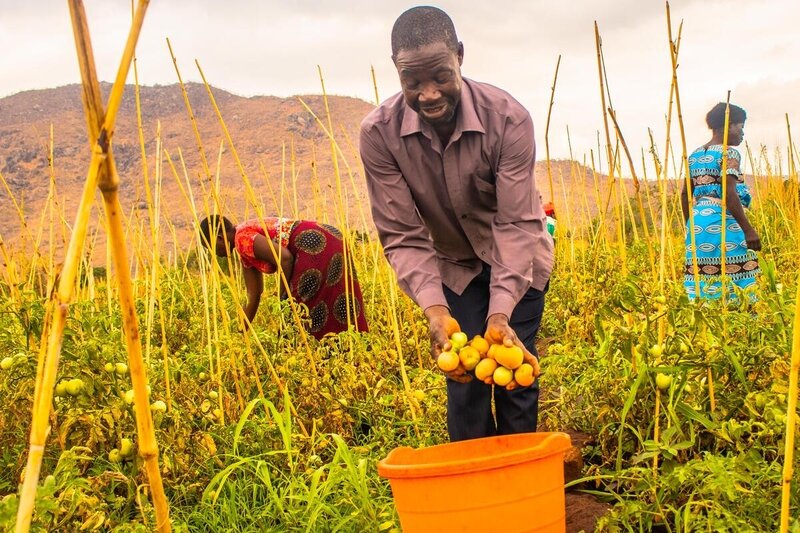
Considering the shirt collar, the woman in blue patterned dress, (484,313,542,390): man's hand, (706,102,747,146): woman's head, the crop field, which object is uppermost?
(706,102,747,146): woman's head

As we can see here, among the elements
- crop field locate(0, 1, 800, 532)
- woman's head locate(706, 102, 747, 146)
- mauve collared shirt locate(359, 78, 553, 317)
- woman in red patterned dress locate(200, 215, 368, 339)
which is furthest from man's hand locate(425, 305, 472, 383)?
woman's head locate(706, 102, 747, 146)

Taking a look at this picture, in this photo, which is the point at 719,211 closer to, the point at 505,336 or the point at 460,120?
the point at 460,120

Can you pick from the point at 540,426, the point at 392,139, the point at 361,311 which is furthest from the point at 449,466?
the point at 361,311

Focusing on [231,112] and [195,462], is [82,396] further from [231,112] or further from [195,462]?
[231,112]

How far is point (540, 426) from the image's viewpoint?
2.31 m

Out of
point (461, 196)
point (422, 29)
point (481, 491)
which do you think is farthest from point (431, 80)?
point (481, 491)

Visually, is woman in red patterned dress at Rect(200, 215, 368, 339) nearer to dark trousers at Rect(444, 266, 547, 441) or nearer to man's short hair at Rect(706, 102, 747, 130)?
dark trousers at Rect(444, 266, 547, 441)

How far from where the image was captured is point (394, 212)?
5.68ft

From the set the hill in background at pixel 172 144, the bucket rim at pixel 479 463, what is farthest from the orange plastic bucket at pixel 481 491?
the hill in background at pixel 172 144

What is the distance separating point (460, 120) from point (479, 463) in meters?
0.81

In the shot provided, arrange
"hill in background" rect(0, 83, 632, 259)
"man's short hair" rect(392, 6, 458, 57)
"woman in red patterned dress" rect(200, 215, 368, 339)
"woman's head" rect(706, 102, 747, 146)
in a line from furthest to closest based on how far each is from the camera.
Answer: "hill in background" rect(0, 83, 632, 259) → "woman in red patterned dress" rect(200, 215, 368, 339) → "woman's head" rect(706, 102, 747, 146) → "man's short hair" rect(392, 6, 458, 57)

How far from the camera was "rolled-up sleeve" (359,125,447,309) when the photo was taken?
1710 mm

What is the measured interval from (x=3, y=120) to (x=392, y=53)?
4172 centimetres

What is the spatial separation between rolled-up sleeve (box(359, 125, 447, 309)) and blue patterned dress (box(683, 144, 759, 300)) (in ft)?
5.49
